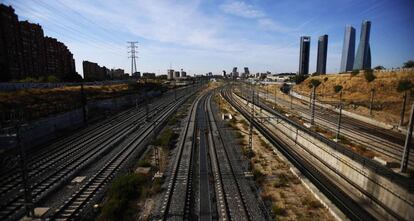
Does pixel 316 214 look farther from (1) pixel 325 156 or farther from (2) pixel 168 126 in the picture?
(2) pixel 168 126

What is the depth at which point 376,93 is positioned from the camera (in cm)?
7306

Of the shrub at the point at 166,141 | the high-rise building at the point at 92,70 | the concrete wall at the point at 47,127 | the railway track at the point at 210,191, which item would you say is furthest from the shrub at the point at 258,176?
the high-rise building at the point at 92,70

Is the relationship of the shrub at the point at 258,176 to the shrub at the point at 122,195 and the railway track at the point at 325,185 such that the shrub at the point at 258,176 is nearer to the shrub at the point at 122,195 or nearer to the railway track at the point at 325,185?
the railway track at the point at 325,185

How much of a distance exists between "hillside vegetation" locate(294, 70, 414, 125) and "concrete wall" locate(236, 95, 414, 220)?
16154 mm

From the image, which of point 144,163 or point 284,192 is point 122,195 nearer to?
point 144,163

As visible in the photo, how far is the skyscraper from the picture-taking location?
257ft

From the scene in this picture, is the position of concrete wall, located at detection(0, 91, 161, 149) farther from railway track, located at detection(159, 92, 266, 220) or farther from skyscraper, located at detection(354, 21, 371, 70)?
skyscraper, located at detection(354, 21, 371, 70)

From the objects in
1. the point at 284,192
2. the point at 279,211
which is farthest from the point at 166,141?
the point at 279,211

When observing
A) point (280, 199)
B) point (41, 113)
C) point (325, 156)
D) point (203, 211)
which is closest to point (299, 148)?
point (325, 156)

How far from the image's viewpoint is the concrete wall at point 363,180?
17.6 metres

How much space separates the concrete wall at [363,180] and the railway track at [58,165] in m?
29.0

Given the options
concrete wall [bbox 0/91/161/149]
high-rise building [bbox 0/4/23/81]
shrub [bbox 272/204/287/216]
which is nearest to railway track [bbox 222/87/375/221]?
shrub [bbox 272/204/287/216]

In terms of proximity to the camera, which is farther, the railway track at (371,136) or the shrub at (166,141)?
the shrub at (166,141)

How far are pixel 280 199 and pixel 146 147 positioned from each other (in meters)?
22.2
